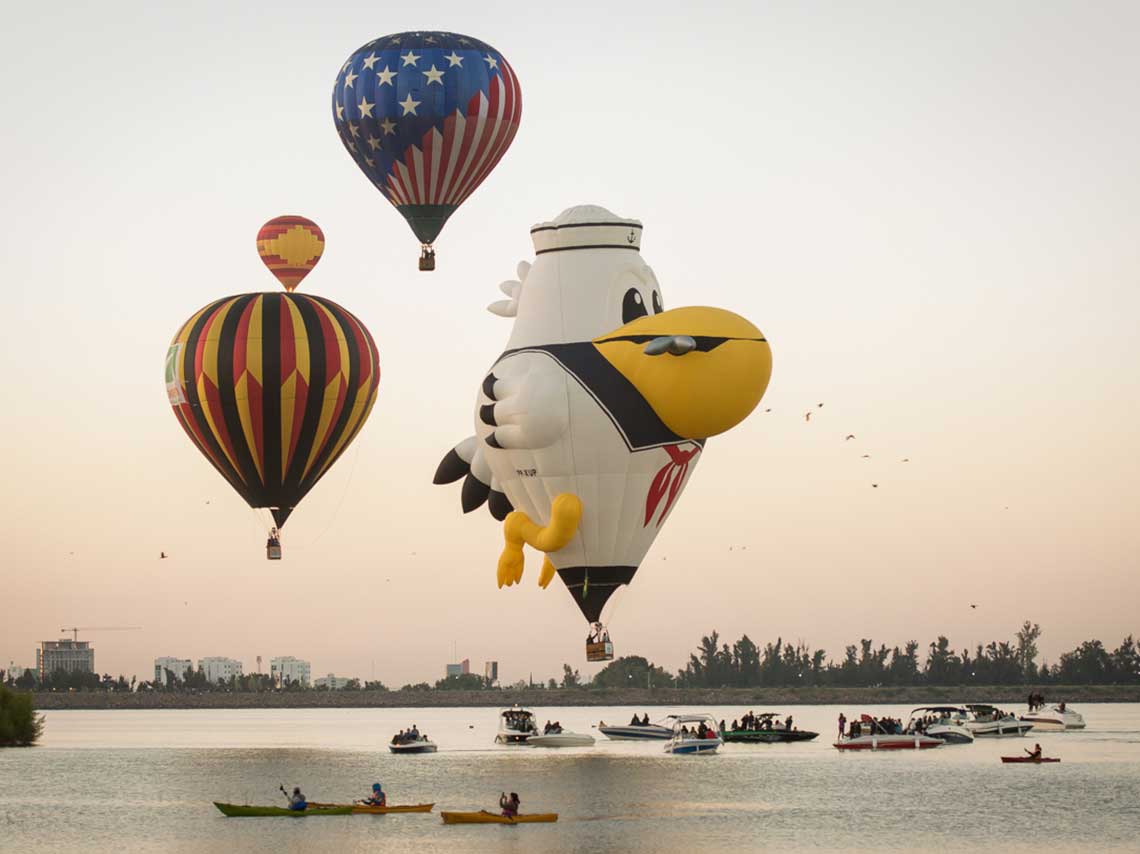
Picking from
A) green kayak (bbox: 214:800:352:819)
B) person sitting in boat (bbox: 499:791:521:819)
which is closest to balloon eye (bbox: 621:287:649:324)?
person sitting in boat (bbox: 499:791:521:819)

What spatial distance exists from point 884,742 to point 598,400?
42.5 metres

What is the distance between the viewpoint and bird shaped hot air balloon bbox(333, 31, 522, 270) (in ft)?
119

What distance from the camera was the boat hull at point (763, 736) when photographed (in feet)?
235

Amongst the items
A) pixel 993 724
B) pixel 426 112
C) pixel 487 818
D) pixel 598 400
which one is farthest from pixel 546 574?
pixel 993 724

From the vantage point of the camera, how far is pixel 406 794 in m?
51.5

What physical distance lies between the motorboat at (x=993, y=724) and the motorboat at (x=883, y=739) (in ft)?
16.9

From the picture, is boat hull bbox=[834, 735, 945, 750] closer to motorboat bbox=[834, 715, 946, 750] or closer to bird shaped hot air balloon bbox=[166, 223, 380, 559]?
motorboat bbox=[834, 715, 946, 750]

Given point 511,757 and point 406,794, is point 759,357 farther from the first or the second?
point 511,757

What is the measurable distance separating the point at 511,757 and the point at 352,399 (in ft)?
98.4

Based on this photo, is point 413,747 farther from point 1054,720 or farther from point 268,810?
point 1054,720

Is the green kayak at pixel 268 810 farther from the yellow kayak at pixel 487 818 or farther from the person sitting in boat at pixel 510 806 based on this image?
the person sitting in boat at pixel 510 806

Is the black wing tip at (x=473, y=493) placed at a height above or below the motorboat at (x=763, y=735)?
above

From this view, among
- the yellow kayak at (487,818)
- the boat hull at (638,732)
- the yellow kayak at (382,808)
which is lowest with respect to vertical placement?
the yellow kayak at (487,818)

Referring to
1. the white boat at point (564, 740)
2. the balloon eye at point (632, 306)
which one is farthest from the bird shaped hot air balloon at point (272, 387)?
the white boat at point (564, 740)
